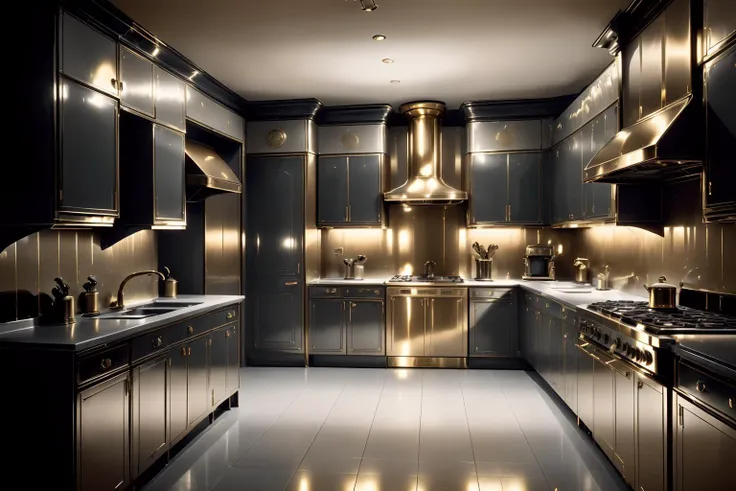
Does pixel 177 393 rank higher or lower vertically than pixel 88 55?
lower

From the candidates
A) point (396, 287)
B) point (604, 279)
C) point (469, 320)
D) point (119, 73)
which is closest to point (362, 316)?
point (396, 287)

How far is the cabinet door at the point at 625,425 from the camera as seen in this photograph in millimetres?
2738

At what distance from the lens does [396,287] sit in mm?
5855

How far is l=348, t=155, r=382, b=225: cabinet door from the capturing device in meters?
6.12

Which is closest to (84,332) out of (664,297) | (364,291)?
(664,297)

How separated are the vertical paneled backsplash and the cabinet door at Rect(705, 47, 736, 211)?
3.63 metres

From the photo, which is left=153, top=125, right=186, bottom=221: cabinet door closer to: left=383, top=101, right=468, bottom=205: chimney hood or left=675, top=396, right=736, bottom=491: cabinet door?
left=383, top=101, right=468, bottom=205: chimney hood

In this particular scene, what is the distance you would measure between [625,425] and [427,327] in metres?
3.08

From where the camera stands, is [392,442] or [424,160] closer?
[392,442]

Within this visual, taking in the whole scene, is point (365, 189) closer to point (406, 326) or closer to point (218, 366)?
point (406, 326)

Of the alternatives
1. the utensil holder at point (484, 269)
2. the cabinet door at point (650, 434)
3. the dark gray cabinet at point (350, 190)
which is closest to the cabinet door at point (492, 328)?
the utensil holder at point (484, 269)

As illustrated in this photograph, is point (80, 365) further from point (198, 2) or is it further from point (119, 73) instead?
point (198, 2)

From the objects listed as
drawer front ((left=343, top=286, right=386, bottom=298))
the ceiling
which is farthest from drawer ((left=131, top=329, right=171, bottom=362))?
drawer front ((left=343, top=286, right=386, bottom=298))

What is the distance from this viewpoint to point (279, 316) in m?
5.97
